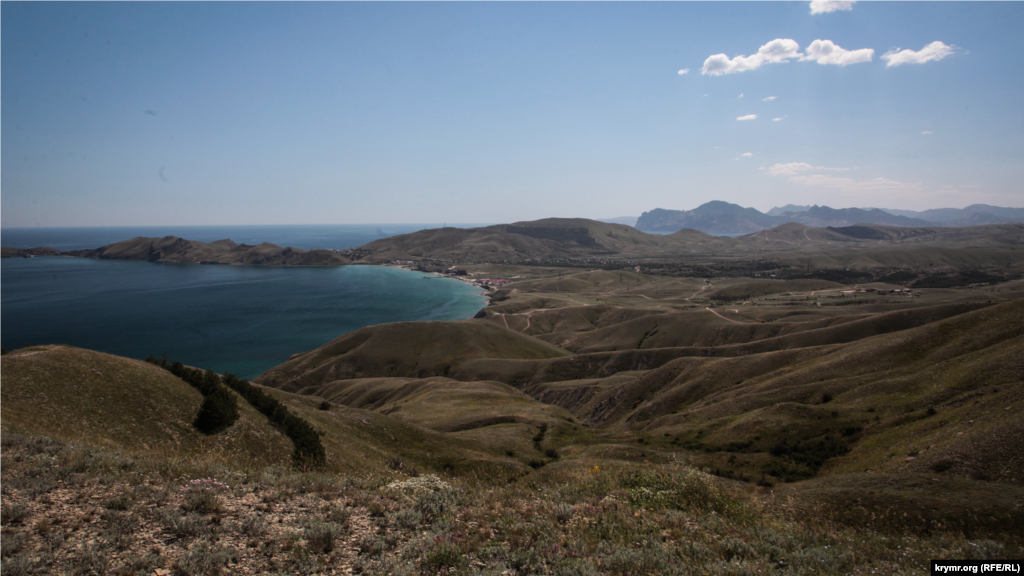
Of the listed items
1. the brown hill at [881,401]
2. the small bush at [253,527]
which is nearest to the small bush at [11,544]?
the small bush at [253,527]

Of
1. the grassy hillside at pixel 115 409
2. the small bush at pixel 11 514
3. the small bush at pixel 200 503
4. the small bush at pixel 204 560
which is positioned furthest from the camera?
the grassy hillside at pixel 115 409

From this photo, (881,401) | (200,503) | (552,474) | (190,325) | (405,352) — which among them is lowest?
(405,352)

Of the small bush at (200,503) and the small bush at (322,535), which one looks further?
the small bush at (200,503)

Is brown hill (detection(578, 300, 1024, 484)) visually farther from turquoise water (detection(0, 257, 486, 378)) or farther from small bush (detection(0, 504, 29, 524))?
turquoise water (detection(0, 257, 486, 378))

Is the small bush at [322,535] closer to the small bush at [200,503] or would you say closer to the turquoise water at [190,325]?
the small bush at [200,503]

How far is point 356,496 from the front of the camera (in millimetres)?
13984

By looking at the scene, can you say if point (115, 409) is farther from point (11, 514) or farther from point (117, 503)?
point (11, 514)

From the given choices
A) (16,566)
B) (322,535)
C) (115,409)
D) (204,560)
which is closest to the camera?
(16,566)

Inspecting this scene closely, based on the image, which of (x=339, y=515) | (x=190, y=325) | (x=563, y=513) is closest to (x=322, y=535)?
(x=339, y=515)

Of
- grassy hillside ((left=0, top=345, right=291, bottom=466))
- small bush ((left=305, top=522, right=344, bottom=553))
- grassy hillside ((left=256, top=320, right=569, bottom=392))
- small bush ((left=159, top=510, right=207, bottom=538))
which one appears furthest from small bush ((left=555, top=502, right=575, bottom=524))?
grassy hillside ((left=256, top=320, right=569, bottom=392))

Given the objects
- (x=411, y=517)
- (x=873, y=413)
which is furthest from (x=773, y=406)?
(x=411, y=517)

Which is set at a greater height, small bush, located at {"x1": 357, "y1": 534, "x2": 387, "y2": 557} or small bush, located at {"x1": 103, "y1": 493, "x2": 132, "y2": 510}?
small bush, located at {"x1": 103, "y1": 493, "x2": 132, "y2": 510}

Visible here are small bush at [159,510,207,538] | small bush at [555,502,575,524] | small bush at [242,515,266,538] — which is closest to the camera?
small bush at [159,510,207,538]

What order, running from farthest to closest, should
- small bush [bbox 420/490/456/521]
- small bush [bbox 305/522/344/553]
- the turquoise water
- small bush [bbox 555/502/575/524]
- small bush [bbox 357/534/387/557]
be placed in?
the turquoise water
small bush [bbox 555/502/575/524]
small bush [bbox 420/490/456/521]
small bush [bbox 357/534/387/557]
small bush [bbox 305/522/344/553]
